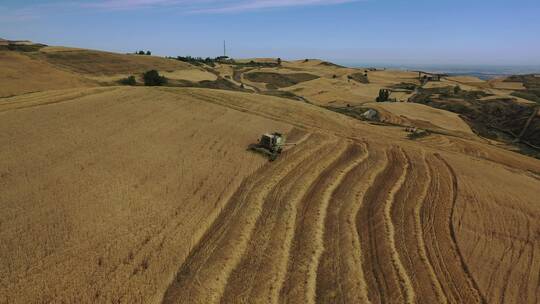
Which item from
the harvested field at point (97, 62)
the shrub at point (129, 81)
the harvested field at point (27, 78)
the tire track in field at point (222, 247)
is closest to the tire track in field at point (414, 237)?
the tire track in field at point (222, 247)

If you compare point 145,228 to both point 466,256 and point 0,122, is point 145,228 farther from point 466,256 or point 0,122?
point 0,122

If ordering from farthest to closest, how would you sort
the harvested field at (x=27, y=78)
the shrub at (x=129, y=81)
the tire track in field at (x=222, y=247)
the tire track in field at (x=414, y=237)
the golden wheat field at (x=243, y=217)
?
1. the shrub at (x=129, y=81)
2. the harvested field at (x=27, y=78)
3. the tire track in field at (x=414, y=237)
4. the golden wheat field at (x=243, y=217)
5. the tire track in field at (x=222, y=247)

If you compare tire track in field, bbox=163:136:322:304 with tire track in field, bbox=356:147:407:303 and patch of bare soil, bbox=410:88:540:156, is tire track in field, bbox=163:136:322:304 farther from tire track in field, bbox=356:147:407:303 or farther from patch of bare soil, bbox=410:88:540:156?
patch of bare soil, bbox=410:88:540:156

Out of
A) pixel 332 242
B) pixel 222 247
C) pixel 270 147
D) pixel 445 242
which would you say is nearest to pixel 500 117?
pixel 270 147

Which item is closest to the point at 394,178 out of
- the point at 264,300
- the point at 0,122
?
the point at 264,300

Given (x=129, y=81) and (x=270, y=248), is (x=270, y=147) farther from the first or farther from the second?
(x=129, y=81)

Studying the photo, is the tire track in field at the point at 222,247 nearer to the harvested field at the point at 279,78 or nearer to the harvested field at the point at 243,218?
the harvested field at the point at 243,218

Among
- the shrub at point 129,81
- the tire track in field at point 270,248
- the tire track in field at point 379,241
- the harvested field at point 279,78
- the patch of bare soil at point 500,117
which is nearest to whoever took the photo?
the tire track in field at point 270,248
